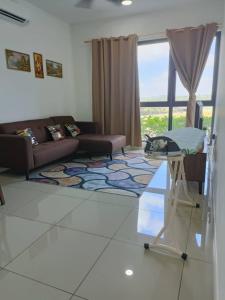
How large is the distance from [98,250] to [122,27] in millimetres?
4420

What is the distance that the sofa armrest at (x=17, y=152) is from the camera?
313 cm

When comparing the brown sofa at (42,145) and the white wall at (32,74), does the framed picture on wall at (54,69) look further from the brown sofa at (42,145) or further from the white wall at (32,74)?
the brown sofa at (42,145)

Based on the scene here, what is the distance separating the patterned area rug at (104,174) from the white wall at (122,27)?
1.70 meters

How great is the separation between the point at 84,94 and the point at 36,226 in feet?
12.5

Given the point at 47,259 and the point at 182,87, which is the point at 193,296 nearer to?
the point at 47,259

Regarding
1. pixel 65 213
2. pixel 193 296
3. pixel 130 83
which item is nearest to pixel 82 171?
pixel 65 213

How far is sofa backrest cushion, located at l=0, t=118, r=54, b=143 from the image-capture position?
11.4 ft

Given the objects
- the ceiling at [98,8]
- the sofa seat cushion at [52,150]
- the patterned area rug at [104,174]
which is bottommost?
the patterned area rug at [104,174]

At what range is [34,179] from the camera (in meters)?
3.27

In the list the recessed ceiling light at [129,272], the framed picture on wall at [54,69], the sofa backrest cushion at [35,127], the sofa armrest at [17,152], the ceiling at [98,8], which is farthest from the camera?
the framed picture on wall at [54,69]

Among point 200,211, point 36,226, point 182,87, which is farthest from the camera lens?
point 182,87

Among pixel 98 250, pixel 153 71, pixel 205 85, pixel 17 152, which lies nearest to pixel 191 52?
pixel 205 85

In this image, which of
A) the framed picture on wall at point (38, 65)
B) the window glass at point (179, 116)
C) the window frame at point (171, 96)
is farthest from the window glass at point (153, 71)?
the framed picture on wall at point (38, 65)

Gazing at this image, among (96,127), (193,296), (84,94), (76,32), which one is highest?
(76,32)
